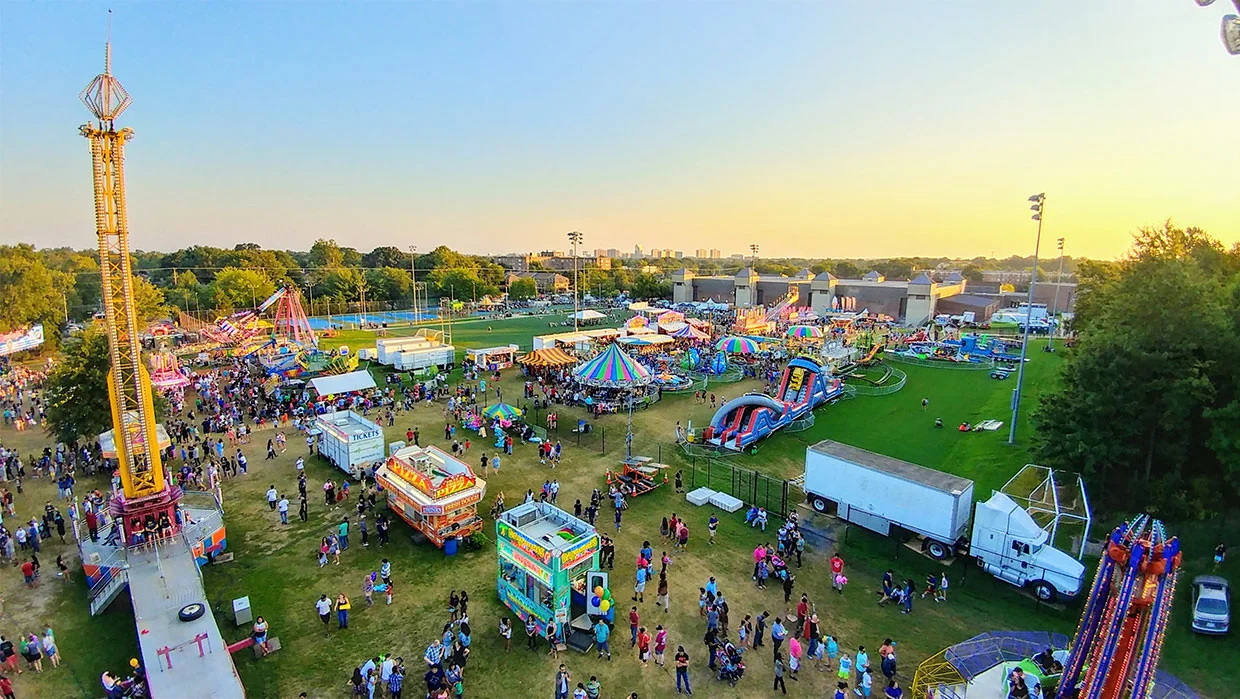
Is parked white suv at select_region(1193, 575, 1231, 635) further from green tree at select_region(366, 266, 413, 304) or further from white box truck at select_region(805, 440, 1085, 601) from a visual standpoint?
green tree at select_region(366, 266, 413, 304)

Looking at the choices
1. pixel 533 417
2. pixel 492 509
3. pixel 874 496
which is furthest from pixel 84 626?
pixel 874 496

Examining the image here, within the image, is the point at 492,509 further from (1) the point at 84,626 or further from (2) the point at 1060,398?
(2) the point at 1060,398

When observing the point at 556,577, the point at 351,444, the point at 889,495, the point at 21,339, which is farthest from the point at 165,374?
the point at 889,495

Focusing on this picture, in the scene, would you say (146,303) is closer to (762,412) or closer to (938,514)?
(762,412)

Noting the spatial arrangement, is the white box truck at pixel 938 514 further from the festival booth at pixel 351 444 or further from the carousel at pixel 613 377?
the festival booth at pixel 351 444

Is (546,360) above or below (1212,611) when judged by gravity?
above

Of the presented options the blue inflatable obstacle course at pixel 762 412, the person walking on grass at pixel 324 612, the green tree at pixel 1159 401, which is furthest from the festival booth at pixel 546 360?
the green tree at pixel 1159 401

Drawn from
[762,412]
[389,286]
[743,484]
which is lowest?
[743,484]

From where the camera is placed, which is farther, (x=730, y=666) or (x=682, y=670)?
(x=730, y=666)
